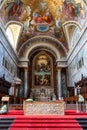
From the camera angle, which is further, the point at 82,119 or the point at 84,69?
the point at 84,69

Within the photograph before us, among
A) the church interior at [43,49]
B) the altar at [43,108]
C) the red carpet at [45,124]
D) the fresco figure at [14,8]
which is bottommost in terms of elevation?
the red carpet at [45,124]

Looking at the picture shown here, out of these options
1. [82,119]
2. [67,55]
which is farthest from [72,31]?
[82,119]

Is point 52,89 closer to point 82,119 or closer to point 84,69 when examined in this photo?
point 84,69

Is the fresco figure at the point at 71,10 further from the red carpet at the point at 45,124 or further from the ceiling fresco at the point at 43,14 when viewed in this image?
the red carpet at the point at 45,124

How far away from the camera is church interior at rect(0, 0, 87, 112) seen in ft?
54.1

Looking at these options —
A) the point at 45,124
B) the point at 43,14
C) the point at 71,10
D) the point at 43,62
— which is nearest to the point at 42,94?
the point at 43,62

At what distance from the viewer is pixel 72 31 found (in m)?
21.3

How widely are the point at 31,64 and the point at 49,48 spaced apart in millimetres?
3707

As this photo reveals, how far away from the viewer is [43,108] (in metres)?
9.67

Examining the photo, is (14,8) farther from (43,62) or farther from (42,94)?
(42,94)

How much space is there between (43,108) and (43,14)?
1358cm

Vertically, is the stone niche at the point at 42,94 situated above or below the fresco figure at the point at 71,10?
below

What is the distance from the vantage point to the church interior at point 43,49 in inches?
650

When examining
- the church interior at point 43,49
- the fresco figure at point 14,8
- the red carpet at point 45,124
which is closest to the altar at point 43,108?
the red carpet at point 45,124
